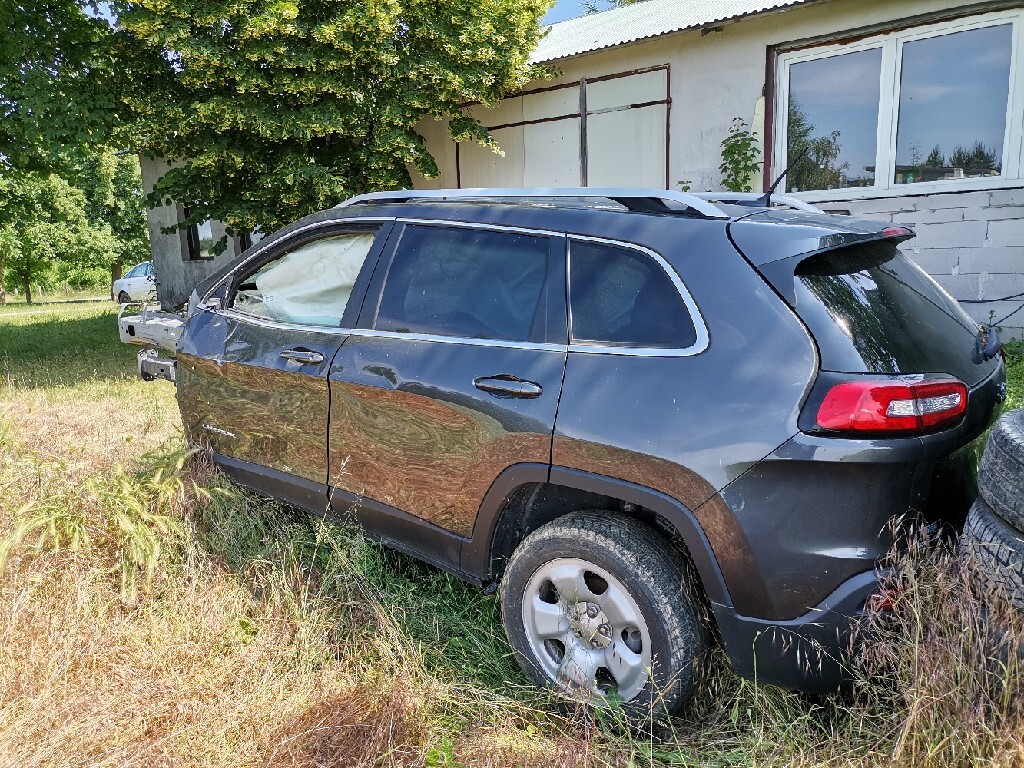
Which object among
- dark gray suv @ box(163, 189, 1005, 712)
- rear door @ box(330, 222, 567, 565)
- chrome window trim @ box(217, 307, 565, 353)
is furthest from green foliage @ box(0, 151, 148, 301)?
dark gray suv @ box(163, 189, 1005, 712)

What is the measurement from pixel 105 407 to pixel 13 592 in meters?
4.12

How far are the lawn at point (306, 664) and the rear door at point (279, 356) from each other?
0.91 feet

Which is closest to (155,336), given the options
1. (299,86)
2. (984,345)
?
(984,345)

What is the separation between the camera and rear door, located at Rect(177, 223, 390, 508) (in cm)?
324

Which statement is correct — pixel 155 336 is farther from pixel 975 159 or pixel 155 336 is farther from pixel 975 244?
pixel 975 159

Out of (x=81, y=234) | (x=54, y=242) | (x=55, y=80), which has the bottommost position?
(x=54, y=242)

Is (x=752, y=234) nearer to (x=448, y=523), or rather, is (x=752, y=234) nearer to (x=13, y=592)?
(x=448, y=523)

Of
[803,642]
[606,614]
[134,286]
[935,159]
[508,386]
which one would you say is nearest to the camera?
[803,642]

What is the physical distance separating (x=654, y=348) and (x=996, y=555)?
1.11 m

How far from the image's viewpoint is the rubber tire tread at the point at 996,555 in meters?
1.91

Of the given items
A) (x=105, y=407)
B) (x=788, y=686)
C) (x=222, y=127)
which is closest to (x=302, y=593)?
(x=788, y=686)

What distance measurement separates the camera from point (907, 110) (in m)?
7.37

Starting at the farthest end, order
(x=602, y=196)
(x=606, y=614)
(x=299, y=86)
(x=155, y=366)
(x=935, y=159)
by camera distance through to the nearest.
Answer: (x=299, y=86)
(x=935, y=159)
(x=155, y=366)
(x=602, y=196)
(x=606, y=614)

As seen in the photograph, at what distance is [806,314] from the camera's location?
208 centimetres
